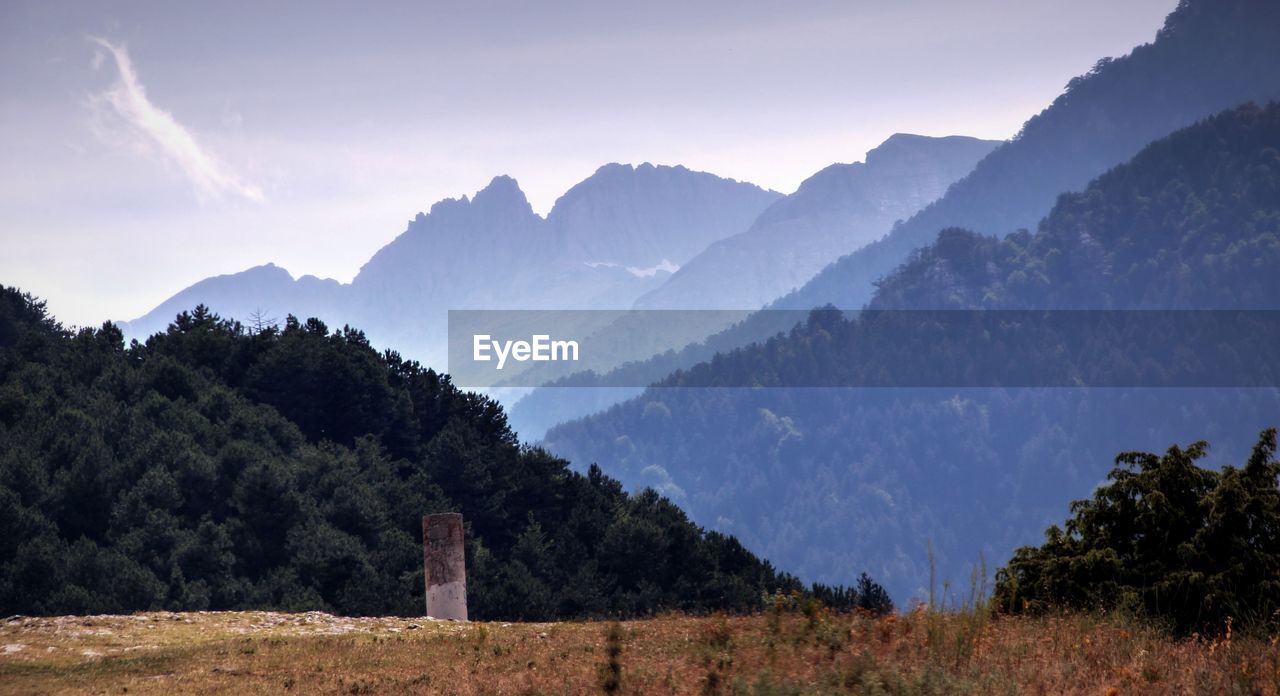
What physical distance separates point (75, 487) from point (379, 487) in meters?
15.1

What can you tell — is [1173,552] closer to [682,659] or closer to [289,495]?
[682,659]

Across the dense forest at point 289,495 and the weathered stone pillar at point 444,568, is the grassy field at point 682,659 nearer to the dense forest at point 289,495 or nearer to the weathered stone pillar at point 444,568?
the weathered stone pillar at point 444,568

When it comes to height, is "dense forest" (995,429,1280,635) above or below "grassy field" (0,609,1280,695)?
above

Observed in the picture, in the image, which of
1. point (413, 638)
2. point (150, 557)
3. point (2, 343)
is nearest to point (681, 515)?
point (150, 557)

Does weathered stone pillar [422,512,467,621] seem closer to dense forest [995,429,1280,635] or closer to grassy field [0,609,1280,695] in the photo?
grassy field [0,609,1280,695]

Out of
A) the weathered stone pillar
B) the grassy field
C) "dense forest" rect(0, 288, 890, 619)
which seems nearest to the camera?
the grassy field

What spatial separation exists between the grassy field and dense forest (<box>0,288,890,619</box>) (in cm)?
2603

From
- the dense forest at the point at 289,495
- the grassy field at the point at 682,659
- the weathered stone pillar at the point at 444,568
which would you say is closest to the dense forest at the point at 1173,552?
the grassy field at the point at 682,659

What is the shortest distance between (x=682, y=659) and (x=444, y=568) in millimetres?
13831

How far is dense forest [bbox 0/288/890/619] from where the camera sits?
52062mm

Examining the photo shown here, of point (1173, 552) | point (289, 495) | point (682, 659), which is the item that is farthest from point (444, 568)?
point (289, 495)

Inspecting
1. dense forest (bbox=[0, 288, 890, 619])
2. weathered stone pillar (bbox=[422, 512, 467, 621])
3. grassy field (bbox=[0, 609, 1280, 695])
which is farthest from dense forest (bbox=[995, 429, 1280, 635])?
dense forest (bbox=[0, 288, 890, 619])

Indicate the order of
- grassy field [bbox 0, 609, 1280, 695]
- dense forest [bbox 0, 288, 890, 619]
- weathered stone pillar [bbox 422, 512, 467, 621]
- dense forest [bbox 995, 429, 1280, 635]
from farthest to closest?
dense forest [bbox 0, 288, 890, 619] < weathered stone pillar [bbox 422, 512, 467, 621] < dense forest [bbox 995, 429, 1280, 635] < grassy field [bbox 0, 609, 1280, 695]

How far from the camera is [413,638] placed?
2133 centimetres
